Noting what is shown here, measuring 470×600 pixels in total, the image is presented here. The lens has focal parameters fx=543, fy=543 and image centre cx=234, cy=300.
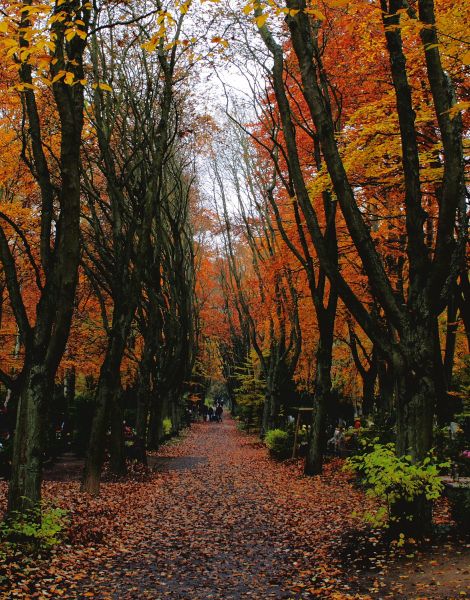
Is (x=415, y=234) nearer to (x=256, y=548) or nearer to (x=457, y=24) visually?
(x=457, y=24)

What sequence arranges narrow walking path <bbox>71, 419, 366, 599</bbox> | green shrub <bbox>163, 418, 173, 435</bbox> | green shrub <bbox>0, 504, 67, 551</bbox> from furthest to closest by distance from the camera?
green shrub <bbox>163, 418, 173, 435</bbox> < green shrub <bbox>0, 504, 67, 551</bbox> < narrow walking path <bbox>71, 419, 366, 599</bbox>

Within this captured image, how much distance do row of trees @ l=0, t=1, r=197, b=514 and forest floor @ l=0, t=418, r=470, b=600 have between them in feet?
3.74

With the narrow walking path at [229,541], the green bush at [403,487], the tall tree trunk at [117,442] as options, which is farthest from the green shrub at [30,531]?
the tall tree trunk at [117,442]

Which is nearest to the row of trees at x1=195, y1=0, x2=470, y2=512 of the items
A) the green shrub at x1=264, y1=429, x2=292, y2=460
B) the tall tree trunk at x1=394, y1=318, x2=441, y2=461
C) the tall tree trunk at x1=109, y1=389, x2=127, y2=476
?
the tall tree trunk at x1=394, y1=318, x2=441, y2=461

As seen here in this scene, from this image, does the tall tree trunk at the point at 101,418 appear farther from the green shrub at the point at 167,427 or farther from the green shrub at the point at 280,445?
the green shrub at the point at 167,427

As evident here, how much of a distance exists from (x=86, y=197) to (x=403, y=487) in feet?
34.2

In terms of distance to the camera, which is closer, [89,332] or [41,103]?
[41,103]

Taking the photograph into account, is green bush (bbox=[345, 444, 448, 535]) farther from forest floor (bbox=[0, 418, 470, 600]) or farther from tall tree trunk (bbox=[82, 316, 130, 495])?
tall tree trunk (bbox=[82, 316, 130, 495])

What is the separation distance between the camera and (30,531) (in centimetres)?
627

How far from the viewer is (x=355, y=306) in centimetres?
711

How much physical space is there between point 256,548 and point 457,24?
8.29m

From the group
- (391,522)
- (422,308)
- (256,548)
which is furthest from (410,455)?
(256,548)

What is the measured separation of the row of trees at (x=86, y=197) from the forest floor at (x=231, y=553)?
3.74ft

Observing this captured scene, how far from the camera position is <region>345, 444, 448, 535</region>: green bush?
20.2 ft
